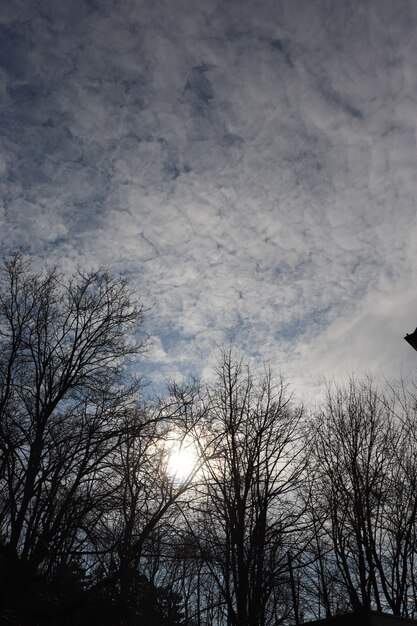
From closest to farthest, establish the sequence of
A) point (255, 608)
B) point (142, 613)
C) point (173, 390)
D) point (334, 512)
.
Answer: point (255, 608), point (173, 390), point (334, 512), point (142, 613)

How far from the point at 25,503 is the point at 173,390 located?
6008 millimetres

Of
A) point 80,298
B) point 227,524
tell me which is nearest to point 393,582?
point 227,524

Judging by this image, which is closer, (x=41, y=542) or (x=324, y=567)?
(x=41, y=542)

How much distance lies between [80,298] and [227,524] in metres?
7.58

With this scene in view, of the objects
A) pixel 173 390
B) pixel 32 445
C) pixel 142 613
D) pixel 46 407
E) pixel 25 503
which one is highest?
pixel 173 390

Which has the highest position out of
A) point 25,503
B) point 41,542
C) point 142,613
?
point 25,503

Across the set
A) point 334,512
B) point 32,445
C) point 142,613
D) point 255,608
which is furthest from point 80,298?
point 142,613

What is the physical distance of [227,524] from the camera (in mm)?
11656

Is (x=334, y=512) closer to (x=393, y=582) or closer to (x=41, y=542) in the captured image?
(x=393, y=582)

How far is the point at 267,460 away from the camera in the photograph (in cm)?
1270

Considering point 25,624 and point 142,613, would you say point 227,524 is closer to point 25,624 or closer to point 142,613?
point 25,624

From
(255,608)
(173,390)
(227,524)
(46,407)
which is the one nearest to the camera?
(46,407)

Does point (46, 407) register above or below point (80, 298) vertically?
below

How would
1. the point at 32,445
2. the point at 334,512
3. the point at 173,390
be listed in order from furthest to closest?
the point at 334,512
the point at 173,390
the point at 32,445
